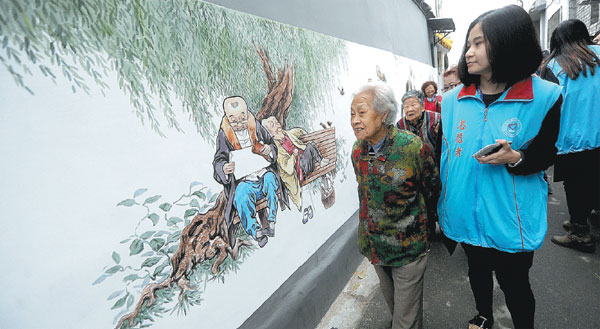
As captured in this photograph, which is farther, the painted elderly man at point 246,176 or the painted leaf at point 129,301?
the painted elderly man at point 246,176

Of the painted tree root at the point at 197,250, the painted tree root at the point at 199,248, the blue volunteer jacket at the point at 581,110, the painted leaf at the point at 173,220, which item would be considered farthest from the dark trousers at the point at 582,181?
the painted leaf at the point at 173,220

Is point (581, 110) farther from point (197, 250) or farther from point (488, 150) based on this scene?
point (197, 250)

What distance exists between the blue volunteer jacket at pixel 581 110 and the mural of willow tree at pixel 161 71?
268 cm

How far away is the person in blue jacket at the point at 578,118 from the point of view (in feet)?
8.15

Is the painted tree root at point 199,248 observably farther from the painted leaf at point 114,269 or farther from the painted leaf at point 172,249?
the painted leaf at point 114,269

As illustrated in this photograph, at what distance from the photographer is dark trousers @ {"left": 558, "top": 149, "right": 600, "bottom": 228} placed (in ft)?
8.66

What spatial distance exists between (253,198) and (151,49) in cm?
99

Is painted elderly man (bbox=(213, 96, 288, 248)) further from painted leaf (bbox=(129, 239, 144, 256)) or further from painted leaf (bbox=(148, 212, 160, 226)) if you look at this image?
painted leaf (bbox=(129, 239, 144, 256))

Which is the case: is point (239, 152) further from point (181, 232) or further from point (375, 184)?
point (375, 184)

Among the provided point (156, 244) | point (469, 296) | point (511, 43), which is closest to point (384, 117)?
point (511, 43)

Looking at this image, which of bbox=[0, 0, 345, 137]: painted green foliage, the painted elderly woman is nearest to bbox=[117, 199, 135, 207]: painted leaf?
bbox=[0, 0, 345, 137]: painted green foliage

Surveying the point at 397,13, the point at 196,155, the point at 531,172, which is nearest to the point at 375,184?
the point at 531,172

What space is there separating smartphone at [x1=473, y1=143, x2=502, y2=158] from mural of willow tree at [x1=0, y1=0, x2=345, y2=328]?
128 cm

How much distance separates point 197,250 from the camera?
4.81ft
